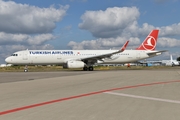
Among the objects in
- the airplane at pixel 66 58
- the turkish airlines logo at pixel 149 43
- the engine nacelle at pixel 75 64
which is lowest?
the engine nacelle at pixel 75 64

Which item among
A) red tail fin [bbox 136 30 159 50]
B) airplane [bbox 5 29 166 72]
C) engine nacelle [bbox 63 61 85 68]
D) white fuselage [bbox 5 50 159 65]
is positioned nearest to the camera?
engine nacelle [bbox 63 61 85 68]

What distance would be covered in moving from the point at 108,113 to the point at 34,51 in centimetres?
3219

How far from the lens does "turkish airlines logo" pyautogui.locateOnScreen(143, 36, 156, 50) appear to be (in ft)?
141

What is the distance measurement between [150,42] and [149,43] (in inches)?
11.4

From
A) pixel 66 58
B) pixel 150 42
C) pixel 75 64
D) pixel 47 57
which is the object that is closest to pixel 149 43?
pixel 150 42

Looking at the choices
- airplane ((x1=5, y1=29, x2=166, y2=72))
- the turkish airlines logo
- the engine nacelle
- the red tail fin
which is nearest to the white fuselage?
airplane ((x1=5, y1=29, x2=166, y2=72))

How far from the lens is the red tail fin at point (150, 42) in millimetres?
42987

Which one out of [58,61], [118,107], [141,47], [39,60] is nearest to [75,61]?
[58,61]

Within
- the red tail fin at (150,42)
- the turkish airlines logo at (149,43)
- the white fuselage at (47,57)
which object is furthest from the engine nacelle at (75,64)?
the turkish airlines logo at (149,43)

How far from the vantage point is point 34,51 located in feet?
121

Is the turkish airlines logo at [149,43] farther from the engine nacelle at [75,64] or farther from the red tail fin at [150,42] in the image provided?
the engine nacelle at [75,64]

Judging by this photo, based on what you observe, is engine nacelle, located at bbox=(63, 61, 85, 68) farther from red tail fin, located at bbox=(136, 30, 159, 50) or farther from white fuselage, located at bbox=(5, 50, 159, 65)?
red tail fin, located at bbox=(136, 30, 159, 50)

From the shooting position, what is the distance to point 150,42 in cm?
4325

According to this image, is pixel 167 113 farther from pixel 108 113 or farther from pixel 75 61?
pixel 75 61
